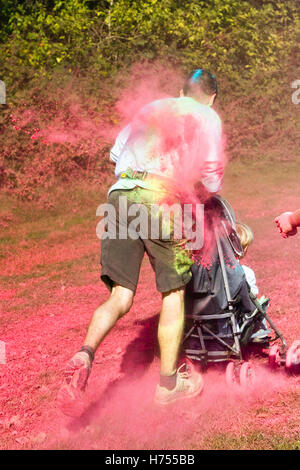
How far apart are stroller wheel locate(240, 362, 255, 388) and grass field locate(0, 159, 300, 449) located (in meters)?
0.06

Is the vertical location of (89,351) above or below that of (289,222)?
below

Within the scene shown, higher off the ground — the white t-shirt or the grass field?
the white t-shirt

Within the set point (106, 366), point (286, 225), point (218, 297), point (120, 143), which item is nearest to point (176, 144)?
point (120, 143)

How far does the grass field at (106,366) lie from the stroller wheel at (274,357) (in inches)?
2.6

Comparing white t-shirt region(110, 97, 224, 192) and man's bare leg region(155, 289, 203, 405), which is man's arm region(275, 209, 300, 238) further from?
man's bare leg region(155, 289, 203, 405)

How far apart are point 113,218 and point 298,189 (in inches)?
409

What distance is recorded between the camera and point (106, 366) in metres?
4.73

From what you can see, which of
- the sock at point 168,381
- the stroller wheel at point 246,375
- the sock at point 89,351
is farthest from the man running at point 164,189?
the stroller wheel at point 246,375

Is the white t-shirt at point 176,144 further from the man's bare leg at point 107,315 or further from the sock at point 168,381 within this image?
the sock at point 168,381

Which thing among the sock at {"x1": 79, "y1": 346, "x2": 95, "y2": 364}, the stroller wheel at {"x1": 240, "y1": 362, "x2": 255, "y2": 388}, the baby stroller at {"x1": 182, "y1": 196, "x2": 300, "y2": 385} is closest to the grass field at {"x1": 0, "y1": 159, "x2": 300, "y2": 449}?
the stroller wheel at {"x1": 240, "y1": 362, "x2": 255, "y2": 388}

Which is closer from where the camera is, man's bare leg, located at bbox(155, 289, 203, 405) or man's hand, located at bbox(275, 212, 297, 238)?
man's hand, located at bbox(275, 212, 297, 238)

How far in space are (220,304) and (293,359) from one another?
2.09 ft

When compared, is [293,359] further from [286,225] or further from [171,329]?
[286,225]

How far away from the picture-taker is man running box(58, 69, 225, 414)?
12.3ft
